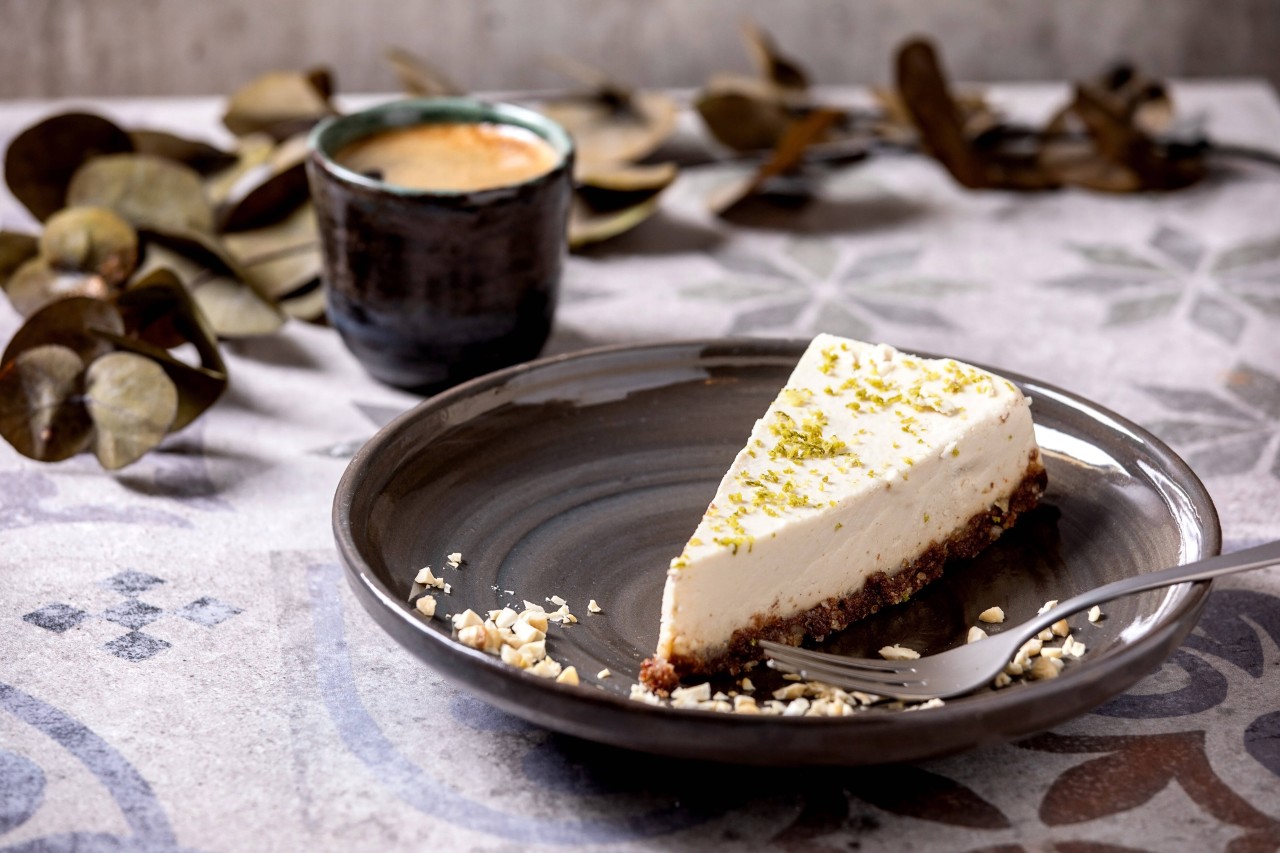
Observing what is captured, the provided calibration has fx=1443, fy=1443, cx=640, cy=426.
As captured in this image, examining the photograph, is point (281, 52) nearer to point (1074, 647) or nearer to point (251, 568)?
point (251, 568)

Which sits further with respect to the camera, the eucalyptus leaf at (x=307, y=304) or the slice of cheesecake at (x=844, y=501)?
the eucalyptus leaf at (x=307, y=304)

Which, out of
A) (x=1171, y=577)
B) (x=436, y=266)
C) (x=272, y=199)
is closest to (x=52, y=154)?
(x=272, y=199)

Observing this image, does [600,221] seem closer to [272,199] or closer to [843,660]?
[272,199]

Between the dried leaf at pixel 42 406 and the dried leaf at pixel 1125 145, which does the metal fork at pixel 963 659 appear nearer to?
the dried leaf at pixel 42 406

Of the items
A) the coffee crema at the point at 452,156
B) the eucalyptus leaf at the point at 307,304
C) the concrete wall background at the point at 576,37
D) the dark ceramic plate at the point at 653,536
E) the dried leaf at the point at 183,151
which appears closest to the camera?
the dark ceramic plate at the point at 653,536

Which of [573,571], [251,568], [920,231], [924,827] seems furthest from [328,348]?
[924,827]

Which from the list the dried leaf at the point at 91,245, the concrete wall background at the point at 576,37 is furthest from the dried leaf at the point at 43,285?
the concrete wall background at the point at 576,37

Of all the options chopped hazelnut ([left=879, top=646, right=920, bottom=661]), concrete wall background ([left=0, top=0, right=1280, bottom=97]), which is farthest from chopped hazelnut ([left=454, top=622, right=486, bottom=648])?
concrete wall background ([left=0, top=0, right=1280, bottom=97])
